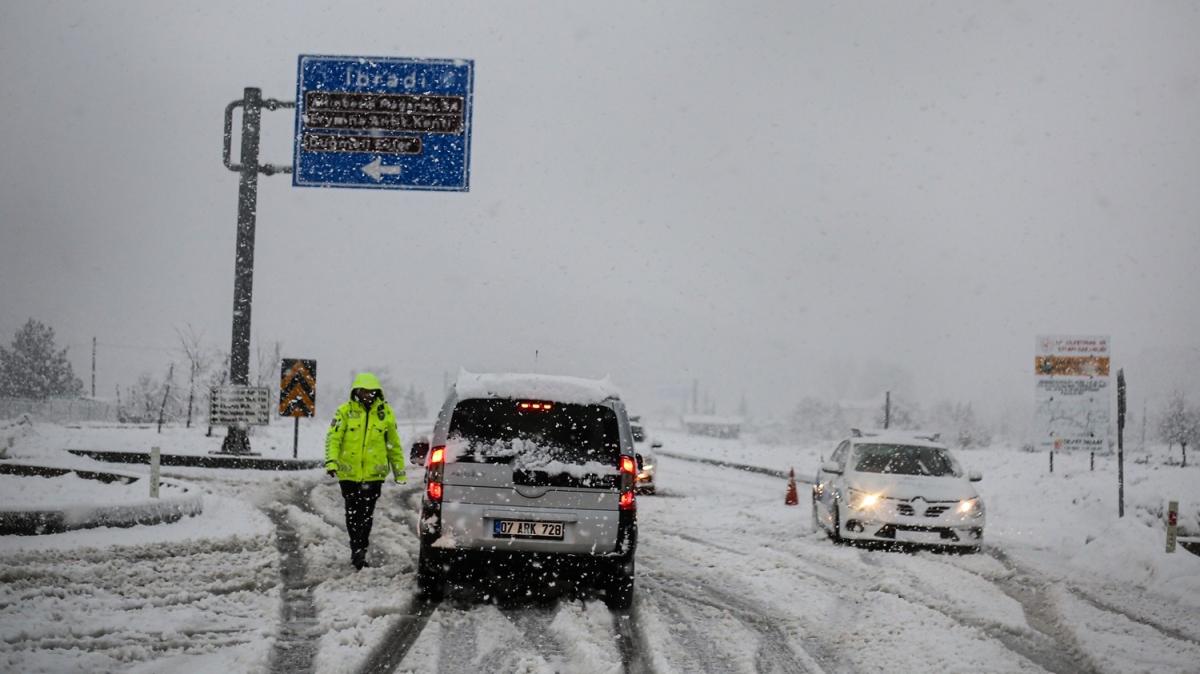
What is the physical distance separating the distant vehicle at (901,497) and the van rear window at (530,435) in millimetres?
5471

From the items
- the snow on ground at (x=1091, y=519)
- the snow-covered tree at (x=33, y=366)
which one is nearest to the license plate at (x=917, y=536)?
the snow on ground at (x=1091, y=519)

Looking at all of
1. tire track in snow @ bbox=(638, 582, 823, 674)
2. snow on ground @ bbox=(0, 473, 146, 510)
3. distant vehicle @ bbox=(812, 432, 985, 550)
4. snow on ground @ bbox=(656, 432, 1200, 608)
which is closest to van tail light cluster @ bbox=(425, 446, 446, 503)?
tire track in snow @ bbox=(638, 582, 823, 674)

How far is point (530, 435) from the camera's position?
7676 millimetres

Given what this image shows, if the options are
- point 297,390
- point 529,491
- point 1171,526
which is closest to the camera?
point 529,491

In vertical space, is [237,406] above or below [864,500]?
above

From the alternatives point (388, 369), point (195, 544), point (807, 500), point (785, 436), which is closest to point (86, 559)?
point (195, 544)

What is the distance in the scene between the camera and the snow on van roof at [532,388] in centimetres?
767

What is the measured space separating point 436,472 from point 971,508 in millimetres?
7245

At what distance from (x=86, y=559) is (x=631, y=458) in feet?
16.8

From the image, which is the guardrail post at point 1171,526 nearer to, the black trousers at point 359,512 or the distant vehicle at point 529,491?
the distant vehicle at point 529,491

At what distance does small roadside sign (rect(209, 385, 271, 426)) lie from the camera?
21188 millimetres

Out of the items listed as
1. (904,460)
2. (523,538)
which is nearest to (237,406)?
(904,460)

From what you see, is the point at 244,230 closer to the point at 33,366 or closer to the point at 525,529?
the point at 525,529

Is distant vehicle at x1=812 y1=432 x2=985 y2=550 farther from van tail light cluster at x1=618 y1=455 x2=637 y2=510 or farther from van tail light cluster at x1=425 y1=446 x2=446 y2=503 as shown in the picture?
van tail light cluster at x1=425 y1=446 x2=446 y2=503
